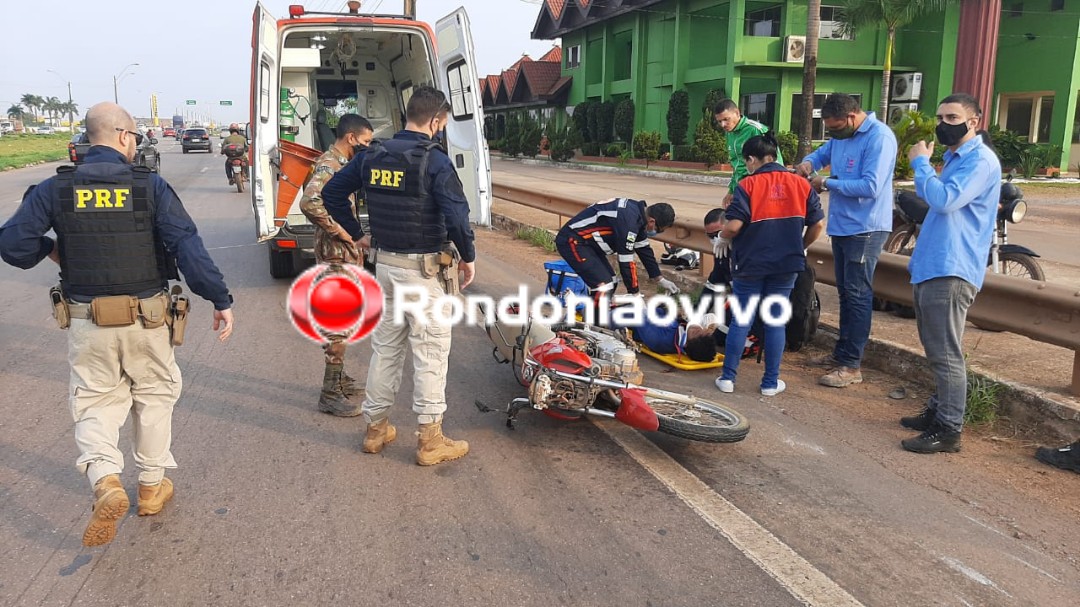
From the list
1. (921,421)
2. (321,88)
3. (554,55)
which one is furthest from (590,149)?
(921,421)

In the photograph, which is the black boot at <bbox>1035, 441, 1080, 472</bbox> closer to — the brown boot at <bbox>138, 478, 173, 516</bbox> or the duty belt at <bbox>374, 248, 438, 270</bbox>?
the duty belt at <bbox>374, 248, 438, 270</bbox>

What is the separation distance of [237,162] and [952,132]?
1805 cm

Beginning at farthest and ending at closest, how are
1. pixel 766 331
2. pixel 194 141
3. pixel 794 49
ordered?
pixel 194 141
pixel 794 49
pixel 766 331

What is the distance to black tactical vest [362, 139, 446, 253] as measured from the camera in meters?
3.90

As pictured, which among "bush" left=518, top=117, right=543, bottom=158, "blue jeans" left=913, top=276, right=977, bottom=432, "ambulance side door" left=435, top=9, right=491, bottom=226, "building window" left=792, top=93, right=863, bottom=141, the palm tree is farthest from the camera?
"bush" left=518, top=117, right=543, bottom=158

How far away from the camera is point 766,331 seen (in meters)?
5.16

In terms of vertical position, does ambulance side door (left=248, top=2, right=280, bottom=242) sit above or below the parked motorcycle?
above

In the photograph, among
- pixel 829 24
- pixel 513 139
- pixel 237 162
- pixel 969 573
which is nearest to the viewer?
pixel 969 573

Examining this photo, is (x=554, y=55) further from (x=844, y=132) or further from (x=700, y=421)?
(x=700, y=421)

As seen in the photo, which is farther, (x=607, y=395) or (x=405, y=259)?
(x=607, y=395)

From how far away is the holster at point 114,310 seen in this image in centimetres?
321

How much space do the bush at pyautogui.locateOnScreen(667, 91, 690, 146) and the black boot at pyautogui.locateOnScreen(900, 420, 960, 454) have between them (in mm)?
28677

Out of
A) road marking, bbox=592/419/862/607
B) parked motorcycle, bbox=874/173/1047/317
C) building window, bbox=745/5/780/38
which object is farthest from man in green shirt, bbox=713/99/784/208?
building window, bbox=745/5/780/38

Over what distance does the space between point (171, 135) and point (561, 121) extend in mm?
78884
